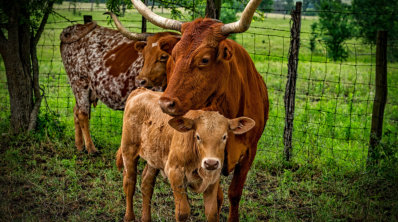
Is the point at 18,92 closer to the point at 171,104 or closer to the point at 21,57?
the point at 21,57

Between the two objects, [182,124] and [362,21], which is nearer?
[182,124]

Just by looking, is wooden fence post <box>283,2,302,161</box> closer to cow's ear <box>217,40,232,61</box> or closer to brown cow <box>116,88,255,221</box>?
brown cow <box>116,88,255,221</box>

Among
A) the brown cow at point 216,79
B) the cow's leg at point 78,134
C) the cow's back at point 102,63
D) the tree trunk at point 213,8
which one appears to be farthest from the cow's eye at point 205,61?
the cow's leg at point 78,134

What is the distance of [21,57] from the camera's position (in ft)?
22.8

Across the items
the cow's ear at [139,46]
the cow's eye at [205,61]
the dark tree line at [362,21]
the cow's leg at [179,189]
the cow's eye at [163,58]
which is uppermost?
the dark tree line at [362,21]

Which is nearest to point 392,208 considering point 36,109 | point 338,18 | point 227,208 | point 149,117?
point 227,208

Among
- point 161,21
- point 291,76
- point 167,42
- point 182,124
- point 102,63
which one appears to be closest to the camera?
point 182,124

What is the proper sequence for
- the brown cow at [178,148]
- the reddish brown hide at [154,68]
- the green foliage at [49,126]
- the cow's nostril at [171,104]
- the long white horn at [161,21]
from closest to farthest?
the cow's nostril at [171,104], the brown cow at [178,148], the long white horn at [161,21], the reddish brown hide at [154,68], the green foliage at [49,126]

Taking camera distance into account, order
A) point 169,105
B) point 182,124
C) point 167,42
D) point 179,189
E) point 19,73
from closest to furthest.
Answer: point 169,105 < point 182,124 < point 179,189 < point 167,42 < point 19,73

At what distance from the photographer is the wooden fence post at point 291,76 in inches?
239

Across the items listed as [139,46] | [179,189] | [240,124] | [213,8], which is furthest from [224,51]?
[139,46]

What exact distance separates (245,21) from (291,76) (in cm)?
317

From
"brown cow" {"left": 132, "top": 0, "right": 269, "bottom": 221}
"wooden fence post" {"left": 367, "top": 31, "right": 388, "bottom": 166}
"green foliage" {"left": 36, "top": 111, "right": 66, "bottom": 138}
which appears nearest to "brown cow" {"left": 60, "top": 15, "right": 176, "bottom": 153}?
"green foliage" {"left": 36, "top": 111, "right": 66, "bottom": 138}

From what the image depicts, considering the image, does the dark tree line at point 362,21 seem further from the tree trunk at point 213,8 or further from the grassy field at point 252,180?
the tree trunk at point 213,8
